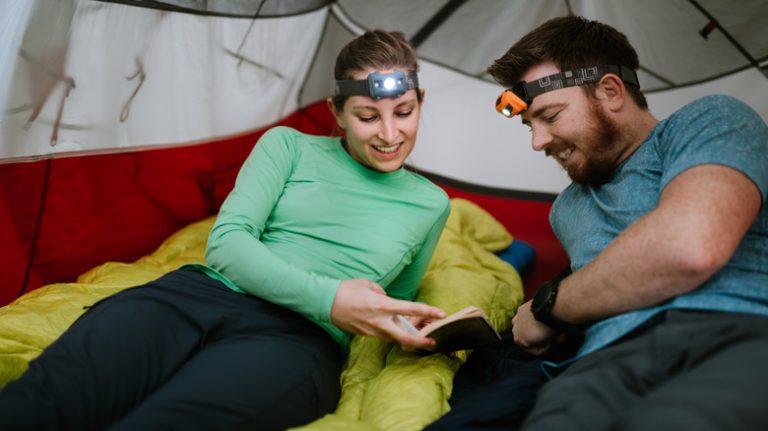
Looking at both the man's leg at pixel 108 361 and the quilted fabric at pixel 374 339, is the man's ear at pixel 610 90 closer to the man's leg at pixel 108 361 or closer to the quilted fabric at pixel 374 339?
the quilted fabric at pixel 374 339

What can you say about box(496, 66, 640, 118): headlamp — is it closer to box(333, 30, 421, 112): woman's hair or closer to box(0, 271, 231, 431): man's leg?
box(333, 30, 421, 112): woman's hair

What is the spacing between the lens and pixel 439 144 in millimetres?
2545

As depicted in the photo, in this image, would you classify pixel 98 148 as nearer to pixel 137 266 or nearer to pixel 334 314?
pixel 137 266

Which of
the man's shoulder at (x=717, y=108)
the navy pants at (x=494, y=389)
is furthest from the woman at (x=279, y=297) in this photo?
the man's shoulder at (x=717, y=108)

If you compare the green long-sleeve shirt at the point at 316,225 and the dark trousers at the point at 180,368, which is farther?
the green long-sleeve shirt at the point at 316,225

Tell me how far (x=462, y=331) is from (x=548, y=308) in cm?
17

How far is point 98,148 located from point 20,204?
268mm

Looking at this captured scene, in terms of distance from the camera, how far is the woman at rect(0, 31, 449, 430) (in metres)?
1.00

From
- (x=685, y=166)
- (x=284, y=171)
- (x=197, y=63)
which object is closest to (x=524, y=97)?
(x=685, y=166)

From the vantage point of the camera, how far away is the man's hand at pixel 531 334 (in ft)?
4.13

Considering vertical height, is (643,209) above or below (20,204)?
above

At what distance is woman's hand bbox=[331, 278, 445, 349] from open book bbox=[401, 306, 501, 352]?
0.10ft

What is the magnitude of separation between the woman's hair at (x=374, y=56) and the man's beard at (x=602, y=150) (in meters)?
0.41

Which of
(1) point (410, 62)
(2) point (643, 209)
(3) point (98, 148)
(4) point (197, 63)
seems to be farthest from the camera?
(4) point (197, 63)
